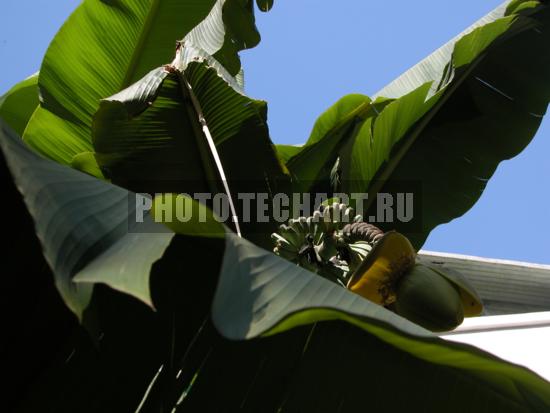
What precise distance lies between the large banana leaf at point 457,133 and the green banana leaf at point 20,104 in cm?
84

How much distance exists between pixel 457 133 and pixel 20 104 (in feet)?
4.38

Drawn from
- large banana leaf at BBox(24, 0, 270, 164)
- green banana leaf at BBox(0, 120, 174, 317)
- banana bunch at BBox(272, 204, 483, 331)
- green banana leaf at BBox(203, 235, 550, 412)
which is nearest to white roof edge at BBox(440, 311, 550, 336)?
banana bunch at BBox(272, 204, 483, 331)

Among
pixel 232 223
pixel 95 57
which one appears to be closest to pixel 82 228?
pixel 232 223

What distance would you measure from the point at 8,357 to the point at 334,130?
125cm

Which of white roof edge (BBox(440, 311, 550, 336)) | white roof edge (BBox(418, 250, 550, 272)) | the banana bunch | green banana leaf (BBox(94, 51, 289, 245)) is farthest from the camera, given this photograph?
white roof edge (BBox(418, 250, 550, 272))

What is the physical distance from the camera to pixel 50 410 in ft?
3.44

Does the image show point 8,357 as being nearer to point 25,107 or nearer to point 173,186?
point 173,186

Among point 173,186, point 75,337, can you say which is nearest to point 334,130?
point 173,186

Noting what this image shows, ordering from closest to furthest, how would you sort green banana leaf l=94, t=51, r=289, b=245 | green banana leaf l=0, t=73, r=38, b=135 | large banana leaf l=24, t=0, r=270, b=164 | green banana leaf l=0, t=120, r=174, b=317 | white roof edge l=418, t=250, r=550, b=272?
green banana leaf l=0, t=120, r=174, b=317
green banana leaf l=94, t=51, r=289, b=245
large banana leaf l=24, t=0, r=270, b=164
green banana leaf l=0, t=73, r=38, b=135
white roof edge l=418, t=250, r=550, b=272

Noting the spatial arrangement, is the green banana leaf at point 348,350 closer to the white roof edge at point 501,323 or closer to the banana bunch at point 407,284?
the banana bunch at point 407,284

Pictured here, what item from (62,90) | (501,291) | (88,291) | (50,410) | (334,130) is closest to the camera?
(88,291)

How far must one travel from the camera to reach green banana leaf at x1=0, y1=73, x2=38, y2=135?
215 centimetres

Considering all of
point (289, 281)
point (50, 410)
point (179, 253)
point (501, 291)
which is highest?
point (289, 281)

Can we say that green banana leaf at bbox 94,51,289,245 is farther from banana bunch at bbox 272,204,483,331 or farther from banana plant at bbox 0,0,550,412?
banana bunch at bbox 272,204,483,331
